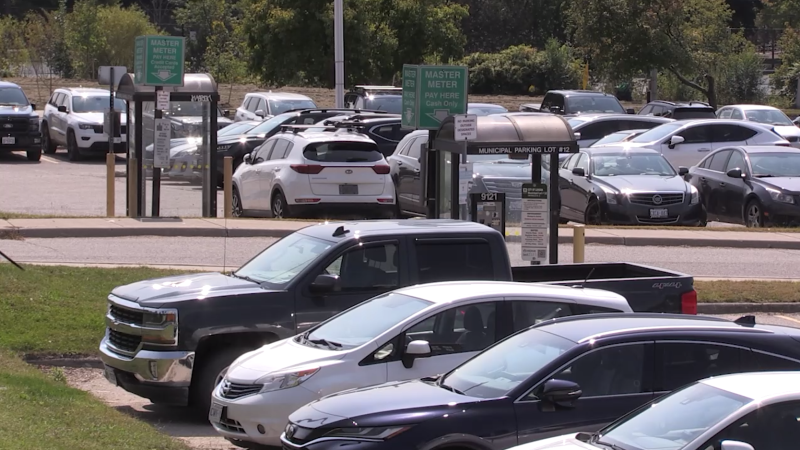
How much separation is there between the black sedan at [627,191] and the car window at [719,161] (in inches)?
49.1

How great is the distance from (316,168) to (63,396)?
10.6 meters

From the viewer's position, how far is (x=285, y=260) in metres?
9.86

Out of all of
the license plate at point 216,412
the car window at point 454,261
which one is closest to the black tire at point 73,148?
the car window at point 454,261

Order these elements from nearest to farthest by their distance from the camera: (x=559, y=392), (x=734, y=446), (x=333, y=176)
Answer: (x=734, y=446) < (x=559, y=392) < (x=333, y=176)

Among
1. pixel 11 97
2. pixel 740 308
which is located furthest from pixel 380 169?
pixel 11 97

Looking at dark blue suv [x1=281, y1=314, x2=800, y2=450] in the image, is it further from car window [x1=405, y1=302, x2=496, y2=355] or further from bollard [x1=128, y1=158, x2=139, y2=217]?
bollard [x1=128, y1=158, x2=139, y2=217]

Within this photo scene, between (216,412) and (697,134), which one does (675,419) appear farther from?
(697,134)

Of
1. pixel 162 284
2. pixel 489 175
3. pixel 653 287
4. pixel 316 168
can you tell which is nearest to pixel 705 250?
pixel 489 175

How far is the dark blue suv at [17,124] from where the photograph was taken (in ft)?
98.4

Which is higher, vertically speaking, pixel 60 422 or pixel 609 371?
pixel 609 371

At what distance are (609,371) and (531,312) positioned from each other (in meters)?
1.36

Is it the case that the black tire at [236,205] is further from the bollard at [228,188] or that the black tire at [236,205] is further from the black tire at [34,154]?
the black tire at [34,154]

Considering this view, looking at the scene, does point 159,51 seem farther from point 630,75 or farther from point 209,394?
point 630,75

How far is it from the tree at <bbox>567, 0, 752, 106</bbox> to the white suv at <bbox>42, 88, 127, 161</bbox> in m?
18.3
